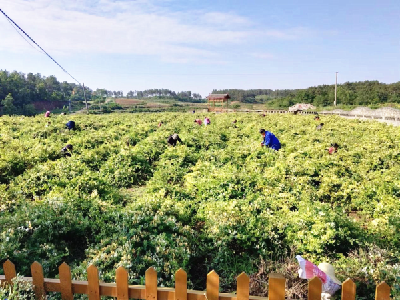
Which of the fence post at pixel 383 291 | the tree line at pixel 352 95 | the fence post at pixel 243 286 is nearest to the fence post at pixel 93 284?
the fence post at pixel 243 286

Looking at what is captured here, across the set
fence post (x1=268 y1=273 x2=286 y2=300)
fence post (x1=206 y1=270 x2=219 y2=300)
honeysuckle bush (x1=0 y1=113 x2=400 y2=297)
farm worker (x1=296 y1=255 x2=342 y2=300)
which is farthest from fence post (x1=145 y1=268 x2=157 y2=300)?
farm worker (x1=296 y1=255 x2=342 y2=300)

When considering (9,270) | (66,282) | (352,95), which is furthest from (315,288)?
(352,95)

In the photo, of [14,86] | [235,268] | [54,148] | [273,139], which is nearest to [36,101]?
[14,86]

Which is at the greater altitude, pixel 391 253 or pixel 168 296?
pixel 168 296

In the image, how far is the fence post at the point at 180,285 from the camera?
6.68ft

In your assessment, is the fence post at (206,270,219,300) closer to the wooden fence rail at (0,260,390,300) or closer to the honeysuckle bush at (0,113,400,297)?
the wooden fence rail at (0,260,390,300)

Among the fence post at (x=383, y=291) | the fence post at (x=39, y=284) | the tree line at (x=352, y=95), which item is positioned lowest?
the fence post at (x=39, y=284)

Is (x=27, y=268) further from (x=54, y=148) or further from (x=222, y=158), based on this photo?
(x=54, y=148)

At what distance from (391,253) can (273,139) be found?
262 inches

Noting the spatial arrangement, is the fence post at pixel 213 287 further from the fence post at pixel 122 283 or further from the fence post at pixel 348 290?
the fence post at pixel 348 290

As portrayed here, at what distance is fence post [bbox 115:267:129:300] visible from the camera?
2.12 metres

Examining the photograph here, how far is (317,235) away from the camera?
12.4 ft

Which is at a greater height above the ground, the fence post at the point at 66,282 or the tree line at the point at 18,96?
the tree line at the point at 18,96

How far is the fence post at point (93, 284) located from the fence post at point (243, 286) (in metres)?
1.10
